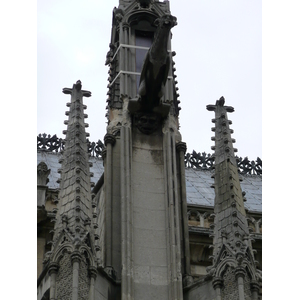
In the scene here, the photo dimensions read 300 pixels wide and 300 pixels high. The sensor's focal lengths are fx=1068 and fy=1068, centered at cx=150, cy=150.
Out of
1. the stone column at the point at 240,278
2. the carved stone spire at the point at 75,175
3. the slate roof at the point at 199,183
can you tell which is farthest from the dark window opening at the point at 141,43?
the slate roof at the point at 199,183

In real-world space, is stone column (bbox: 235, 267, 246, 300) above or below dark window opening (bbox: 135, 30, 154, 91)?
below

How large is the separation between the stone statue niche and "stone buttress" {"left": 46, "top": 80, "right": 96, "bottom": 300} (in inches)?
45.3

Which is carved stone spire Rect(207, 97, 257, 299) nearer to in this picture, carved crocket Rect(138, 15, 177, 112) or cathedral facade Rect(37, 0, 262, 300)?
cathedral facade Rect(37, 0, 262, 300)

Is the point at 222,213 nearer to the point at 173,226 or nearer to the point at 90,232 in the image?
the point at 173,226

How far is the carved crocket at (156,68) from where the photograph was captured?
1952cm

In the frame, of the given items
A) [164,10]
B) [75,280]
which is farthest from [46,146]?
[75,280]

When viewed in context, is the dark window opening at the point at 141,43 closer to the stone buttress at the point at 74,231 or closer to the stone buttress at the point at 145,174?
the stone buttress at the point at 145,174

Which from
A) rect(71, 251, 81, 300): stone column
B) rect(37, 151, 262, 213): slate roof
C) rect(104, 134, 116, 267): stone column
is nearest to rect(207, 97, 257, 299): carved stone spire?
rect(104, 134, 116, 267): stone column

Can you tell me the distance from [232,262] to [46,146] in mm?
22089

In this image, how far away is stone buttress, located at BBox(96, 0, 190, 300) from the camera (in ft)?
59.6

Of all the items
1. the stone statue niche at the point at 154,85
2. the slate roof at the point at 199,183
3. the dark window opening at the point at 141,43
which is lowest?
the stone statue niche at the point at 154,85

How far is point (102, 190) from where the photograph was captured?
20875 mm

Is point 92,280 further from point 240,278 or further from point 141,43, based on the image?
point 141,43

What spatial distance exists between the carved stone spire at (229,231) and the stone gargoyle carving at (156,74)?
132 centimetres
